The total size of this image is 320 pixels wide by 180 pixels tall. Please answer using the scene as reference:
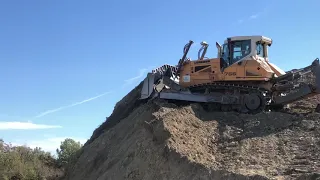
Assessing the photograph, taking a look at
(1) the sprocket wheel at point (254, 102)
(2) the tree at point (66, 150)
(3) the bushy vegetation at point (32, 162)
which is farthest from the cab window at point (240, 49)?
(2) the tree at point (66, 150)

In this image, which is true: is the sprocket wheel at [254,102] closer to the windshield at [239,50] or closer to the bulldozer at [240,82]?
the bulldozer at [240,82]

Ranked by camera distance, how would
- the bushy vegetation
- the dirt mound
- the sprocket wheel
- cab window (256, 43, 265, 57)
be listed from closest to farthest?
the dirt mound < the sprocket wheel < cab window (256, 43, 265, 57) < the bushy vegetation

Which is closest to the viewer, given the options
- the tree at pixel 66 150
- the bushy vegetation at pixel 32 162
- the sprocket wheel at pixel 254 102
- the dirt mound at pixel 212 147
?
the dirt mound at pixel 212 147

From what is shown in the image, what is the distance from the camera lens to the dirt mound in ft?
38.7

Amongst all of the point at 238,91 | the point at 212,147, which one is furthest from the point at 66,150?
the point at 212,147

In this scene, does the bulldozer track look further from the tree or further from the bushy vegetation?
the tree

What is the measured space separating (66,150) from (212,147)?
15768 millimetres

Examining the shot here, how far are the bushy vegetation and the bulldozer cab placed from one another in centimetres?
875

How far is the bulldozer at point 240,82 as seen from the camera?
17.2 metres

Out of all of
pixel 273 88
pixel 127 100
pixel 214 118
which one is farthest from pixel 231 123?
pixel 127 100

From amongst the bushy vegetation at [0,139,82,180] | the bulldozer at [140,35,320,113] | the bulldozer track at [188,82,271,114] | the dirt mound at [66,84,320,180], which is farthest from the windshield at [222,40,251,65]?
the bushy vegetation at [0,139,82,180]

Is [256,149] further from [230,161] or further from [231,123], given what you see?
[231,123]

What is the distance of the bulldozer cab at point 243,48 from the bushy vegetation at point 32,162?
8749 mm

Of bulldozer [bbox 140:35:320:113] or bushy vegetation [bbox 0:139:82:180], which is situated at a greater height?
bulldozer [bbox 140:35:320:113]
